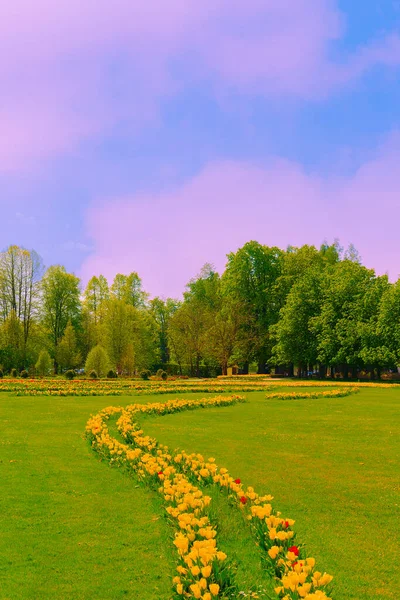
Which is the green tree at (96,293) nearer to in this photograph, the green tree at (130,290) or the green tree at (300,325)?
the green tree at (130,290)

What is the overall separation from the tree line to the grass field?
88.3 ft

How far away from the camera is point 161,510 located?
594 centimetres

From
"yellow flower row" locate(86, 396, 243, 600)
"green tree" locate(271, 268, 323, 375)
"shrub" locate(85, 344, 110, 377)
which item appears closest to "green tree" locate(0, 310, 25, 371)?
"shrub" locate(85, 344, 110, 377)

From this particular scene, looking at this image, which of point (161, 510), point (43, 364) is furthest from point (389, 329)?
point (161, 510)

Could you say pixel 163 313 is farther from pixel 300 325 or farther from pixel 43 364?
pixel 300 325

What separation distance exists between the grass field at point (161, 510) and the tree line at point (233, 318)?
26916 millimetres

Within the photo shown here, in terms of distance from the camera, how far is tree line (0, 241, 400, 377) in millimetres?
38062

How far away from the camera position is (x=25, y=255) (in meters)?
50.1

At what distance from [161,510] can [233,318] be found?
132 feet

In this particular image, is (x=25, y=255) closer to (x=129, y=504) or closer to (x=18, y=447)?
(x=18, y=447)

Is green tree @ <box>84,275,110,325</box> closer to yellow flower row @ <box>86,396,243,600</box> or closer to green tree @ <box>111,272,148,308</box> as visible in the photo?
green tree @ <box>111,272,148,308</box>

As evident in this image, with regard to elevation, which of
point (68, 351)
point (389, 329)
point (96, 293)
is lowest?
point (68, 351)

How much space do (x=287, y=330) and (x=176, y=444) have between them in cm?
3201

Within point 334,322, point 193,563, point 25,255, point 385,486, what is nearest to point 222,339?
point 334,322
